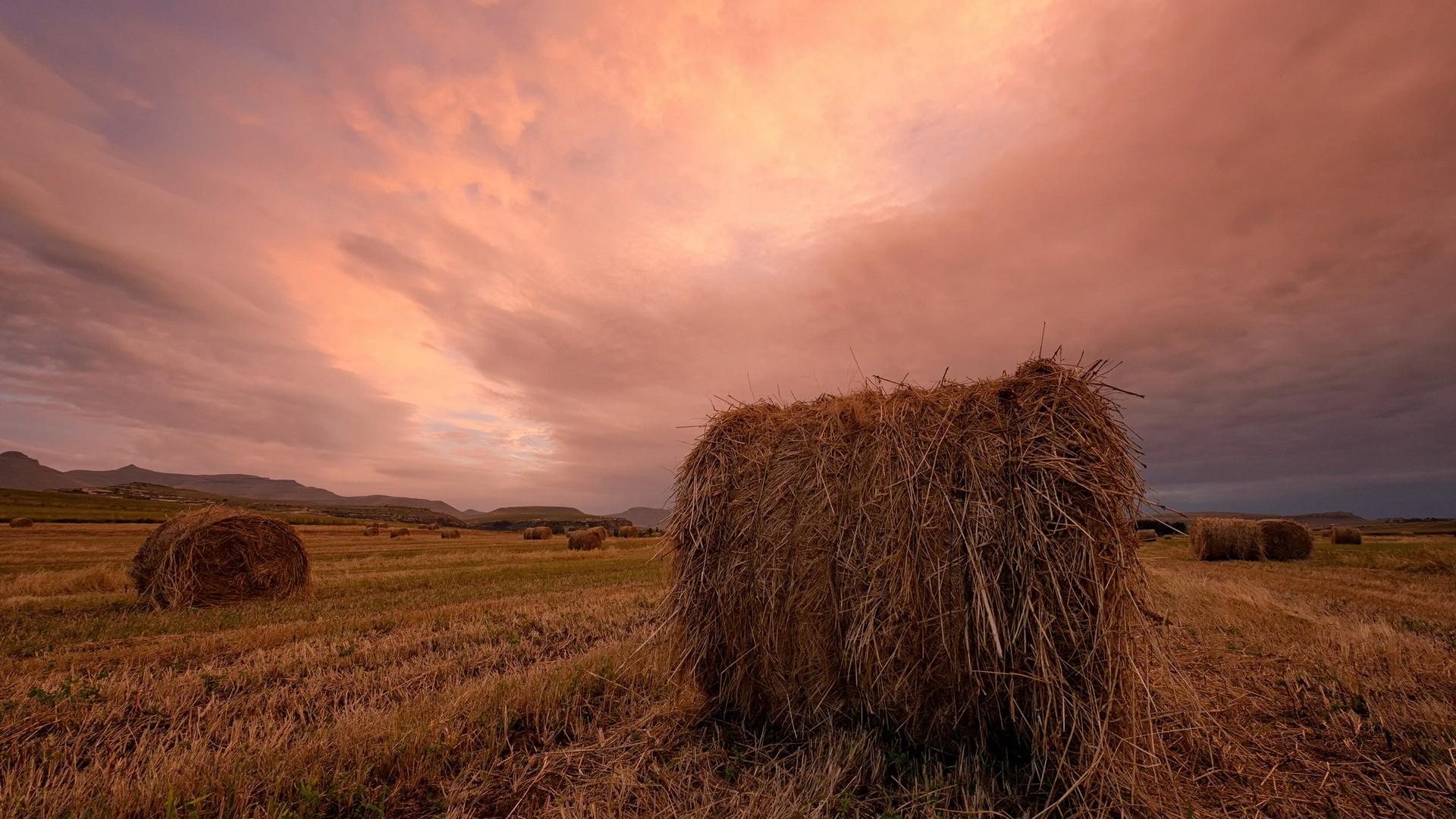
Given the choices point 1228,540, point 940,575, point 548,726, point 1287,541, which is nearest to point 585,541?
point 548,726

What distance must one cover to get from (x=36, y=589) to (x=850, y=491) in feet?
49.5

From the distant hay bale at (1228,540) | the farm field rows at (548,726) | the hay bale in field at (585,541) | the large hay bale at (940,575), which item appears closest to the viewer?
the farm field rows at (548,726)

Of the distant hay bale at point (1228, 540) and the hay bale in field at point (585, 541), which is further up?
the distant hay bale at point (1228, 540)

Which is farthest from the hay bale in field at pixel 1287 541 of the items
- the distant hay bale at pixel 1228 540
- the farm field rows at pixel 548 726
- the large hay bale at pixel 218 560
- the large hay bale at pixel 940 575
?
the large hay bale at pixel 218 560

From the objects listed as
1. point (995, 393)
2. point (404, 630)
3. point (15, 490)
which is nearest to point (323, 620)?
point (404, 630)

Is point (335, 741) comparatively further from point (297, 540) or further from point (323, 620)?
point (297, 540)

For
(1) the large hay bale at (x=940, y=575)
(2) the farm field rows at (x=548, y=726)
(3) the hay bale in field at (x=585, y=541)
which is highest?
(1) the large hay bale at (x=940, y=575)

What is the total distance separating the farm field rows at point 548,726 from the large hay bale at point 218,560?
2.13 meters

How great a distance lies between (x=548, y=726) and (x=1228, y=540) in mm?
24044

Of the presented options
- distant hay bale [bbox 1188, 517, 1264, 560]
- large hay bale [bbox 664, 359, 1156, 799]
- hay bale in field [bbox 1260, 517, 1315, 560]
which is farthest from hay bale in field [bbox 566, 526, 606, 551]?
hay bale in field [bbox 1260, 517, 1315, 560]

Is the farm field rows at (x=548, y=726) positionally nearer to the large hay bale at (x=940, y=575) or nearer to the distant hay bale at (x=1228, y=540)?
the large hay bale at (x=940, y=575)

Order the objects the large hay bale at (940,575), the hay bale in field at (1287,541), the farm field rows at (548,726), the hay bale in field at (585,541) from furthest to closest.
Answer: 1. the hay bale in field at (585,541)
2. the hay bale in field at (1287,541)
3. the large hay bale at (940,575)
4. the farm field rows at (548,726)

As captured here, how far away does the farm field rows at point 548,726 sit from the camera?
3346mm

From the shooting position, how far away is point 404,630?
7.64 m
